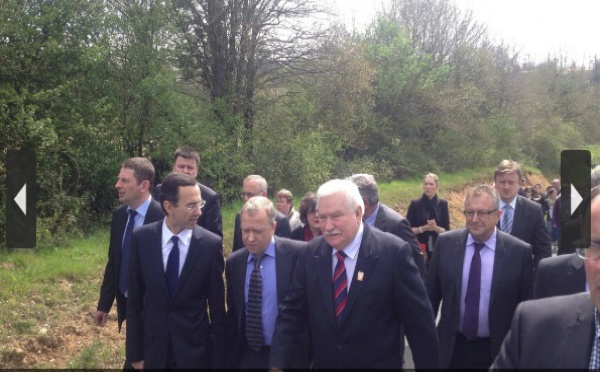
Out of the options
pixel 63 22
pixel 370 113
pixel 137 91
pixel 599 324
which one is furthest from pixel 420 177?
pixel 599 324

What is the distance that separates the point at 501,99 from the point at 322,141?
1991cm

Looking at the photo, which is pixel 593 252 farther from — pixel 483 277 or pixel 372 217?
pixel 372 217

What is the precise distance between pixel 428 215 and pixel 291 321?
6.81 m

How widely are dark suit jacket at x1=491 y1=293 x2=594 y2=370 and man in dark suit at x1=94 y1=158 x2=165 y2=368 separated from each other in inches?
150

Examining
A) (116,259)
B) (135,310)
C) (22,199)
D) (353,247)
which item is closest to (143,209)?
(116,259)

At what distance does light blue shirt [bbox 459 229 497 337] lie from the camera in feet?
14.9

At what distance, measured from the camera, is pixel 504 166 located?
6.48 m

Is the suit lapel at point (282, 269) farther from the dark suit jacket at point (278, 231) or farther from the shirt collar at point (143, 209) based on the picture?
the dark suit jacket at point (278, 231)

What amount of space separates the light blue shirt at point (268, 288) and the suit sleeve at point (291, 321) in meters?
0.45

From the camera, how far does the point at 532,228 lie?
5941 millimetres

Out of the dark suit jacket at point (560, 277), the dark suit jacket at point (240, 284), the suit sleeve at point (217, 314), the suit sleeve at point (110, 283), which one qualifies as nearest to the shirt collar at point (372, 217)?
the dark suit jacket at point (240, 284)

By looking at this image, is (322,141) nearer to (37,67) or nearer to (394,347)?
(37,67)

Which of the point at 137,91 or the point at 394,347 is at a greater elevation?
the point at 137,91

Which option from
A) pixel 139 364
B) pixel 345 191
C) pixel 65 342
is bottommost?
pixel 65 342
